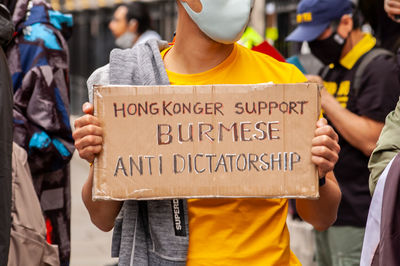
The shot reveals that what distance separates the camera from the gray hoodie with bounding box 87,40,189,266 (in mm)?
2639

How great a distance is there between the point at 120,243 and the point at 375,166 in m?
0.96

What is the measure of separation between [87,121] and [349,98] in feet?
7.99

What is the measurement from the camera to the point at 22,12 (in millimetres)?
4441

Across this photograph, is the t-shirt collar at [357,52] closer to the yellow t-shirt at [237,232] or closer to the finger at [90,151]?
the yellow t-shirt at [237,232]

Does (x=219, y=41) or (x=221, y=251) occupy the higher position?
(x=219, y=41)

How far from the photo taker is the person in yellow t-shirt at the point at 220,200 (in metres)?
2.57

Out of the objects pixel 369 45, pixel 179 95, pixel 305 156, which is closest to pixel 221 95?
pixel 179 95

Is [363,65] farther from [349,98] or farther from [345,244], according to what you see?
[345,244]

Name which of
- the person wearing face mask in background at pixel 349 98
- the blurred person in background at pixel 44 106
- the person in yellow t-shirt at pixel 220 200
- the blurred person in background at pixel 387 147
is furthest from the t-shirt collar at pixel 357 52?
the person in yellow t-shirt at pixel 220 200

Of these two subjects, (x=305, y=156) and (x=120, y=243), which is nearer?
(x=305, y=156)

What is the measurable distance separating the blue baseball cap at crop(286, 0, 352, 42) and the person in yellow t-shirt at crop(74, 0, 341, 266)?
2.14 metres

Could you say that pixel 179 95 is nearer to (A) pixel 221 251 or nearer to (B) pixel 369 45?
(A) pixel 221 251

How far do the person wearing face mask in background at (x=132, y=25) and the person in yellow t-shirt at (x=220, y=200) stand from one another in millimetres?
5138

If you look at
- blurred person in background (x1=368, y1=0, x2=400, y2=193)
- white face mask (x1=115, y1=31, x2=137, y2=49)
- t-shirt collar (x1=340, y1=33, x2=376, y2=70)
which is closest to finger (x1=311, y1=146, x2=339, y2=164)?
blurred person in background (x1=368, y1=0, x2=400, y2=193)
